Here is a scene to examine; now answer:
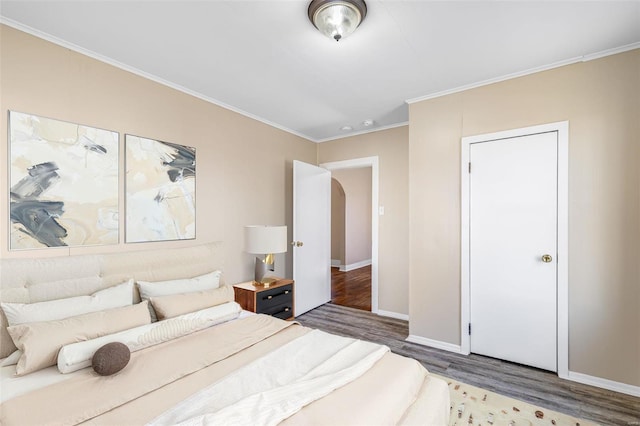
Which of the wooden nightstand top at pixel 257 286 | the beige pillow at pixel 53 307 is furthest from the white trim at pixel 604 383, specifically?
the beige pillow at pixel 53 307

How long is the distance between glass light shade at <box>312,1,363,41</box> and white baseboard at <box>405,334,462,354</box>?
289 cm

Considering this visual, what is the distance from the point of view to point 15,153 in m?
1.86

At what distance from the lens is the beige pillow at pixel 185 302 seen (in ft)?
6.66

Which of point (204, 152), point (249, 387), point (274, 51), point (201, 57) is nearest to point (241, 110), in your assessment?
point (204, 152)

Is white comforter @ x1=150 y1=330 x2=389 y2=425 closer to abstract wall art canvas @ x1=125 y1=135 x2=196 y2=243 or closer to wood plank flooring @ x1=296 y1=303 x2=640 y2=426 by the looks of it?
wood plank flooring @ x1=296 y1=303 x2=640 y2=426

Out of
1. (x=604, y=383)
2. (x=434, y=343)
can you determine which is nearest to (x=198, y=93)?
(x=434, y=343)

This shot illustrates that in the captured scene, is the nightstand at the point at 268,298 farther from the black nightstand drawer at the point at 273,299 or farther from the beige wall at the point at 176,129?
the beige wall at the point at 176,129

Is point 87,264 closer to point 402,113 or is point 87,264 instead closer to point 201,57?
point 201,57

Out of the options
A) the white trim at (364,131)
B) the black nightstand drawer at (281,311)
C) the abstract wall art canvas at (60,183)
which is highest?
the white trim at (364,131)

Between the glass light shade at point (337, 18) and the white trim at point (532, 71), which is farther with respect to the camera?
the white trim at point (532, 71)

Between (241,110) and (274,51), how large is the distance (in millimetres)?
1319

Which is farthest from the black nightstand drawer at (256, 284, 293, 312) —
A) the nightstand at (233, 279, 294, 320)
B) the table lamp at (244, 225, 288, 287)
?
the table lamp at (244, 225, 288, 287)

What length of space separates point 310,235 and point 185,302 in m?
2.24

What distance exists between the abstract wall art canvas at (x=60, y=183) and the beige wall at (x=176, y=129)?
5cm
